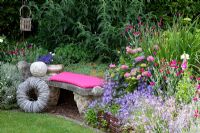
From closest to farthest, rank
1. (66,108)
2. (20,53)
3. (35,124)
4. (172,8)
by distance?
(35,124), (66,108), (20,53), (172,8)

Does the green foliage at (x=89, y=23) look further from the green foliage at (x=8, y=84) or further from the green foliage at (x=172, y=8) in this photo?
the green foliage at (x=8, y=84)

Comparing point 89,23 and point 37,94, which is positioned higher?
point 89,23

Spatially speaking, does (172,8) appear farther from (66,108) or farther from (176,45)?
(66,108)

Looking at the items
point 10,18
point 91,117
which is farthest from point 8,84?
Result: point 10,18

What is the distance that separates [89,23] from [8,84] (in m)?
2.37

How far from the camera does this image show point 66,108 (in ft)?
26.7

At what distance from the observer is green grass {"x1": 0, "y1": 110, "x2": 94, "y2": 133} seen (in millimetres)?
6684

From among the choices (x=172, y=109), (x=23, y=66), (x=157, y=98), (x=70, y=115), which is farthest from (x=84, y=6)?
(x=172, y=109)

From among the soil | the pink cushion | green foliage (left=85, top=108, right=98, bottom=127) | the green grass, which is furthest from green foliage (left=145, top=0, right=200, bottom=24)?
the green grass

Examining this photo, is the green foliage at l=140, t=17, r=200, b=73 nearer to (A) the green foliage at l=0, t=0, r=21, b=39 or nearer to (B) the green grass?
(B) the green grass

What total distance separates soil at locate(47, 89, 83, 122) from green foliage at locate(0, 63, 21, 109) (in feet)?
2.17

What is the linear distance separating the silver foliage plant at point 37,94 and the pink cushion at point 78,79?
228 millimetres

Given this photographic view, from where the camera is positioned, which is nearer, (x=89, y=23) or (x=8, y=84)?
(x=8, y=84)

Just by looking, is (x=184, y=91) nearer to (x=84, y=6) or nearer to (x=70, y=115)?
(x=70, y=115)
